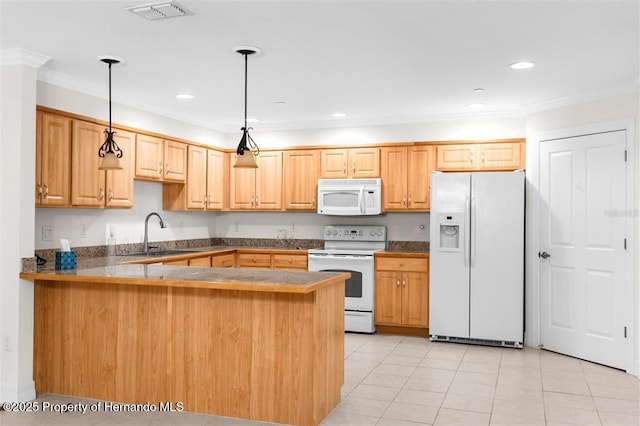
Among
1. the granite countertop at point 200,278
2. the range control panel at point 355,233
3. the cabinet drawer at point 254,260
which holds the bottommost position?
the cabinet drawer at point 254,260

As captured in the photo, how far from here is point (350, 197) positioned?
255 inches

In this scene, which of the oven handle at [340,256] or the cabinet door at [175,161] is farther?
the oven handle at [340,256]

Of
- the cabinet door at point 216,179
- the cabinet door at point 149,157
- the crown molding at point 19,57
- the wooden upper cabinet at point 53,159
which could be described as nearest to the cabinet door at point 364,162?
the cabinet door at point 216,179

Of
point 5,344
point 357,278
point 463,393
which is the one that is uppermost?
point 357,278

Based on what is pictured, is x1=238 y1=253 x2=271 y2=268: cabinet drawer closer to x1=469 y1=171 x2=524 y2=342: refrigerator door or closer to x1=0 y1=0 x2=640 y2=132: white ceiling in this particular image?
x1=0 y1=0 x2=640 y2=132: white ceiling

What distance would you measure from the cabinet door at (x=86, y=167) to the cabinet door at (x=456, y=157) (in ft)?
11.9

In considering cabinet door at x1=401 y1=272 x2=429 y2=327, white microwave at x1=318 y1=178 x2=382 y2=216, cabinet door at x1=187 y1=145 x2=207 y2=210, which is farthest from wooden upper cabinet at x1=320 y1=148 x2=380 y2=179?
cabinet door at x1=187 y1=145 x2=207 y2=210

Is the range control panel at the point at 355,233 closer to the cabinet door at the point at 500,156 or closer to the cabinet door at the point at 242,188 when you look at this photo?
the cabinet door at the point at 242,188

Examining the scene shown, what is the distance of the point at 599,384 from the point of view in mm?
4344

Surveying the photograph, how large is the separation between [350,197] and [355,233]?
0.53 meters

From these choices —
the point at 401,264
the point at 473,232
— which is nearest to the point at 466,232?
the point at 473,232

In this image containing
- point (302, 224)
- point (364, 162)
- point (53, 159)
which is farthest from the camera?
point (302, 224)

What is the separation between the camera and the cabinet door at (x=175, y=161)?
5918 millimetres

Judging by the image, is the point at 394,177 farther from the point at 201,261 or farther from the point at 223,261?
the point at 201,261
